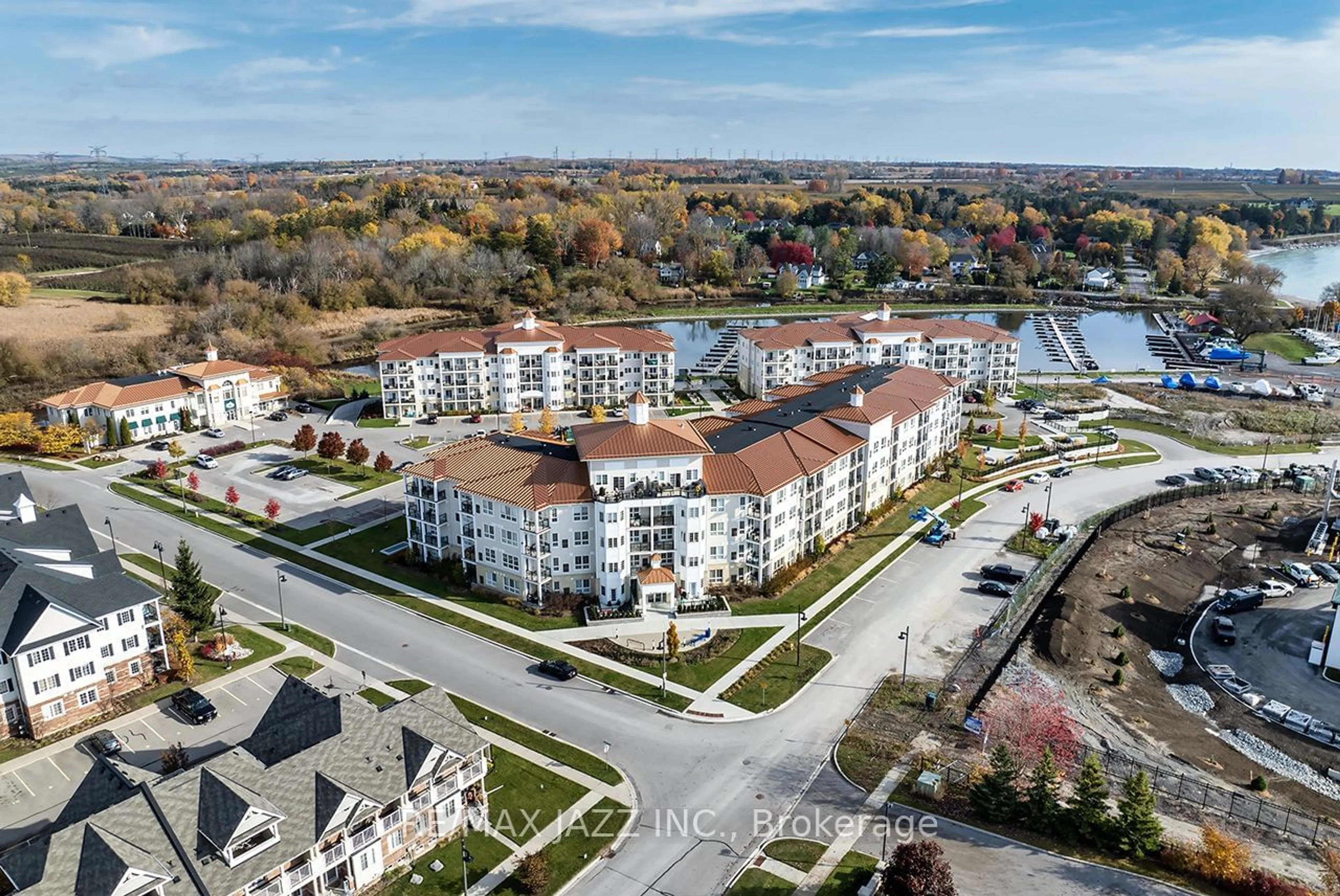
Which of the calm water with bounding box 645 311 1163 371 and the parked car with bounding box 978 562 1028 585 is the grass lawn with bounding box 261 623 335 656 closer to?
the parked car with bounding box 978 562 1028 585

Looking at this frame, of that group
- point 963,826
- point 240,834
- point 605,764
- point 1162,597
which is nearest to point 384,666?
point 605,764

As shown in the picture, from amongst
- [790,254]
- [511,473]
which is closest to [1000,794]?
[511,473]

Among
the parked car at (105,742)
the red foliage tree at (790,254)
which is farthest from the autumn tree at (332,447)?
the red foliage tree at (790,254)

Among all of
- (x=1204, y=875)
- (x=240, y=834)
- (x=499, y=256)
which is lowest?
(x=1204, y=875)

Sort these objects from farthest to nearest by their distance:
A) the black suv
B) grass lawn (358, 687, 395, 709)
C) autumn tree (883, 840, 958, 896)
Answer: grass lawn (358, 687, 395, 709)
the black suv
autumn tree (883, 840, 958, 896)

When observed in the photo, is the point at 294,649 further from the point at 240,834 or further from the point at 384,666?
the point at 240,834

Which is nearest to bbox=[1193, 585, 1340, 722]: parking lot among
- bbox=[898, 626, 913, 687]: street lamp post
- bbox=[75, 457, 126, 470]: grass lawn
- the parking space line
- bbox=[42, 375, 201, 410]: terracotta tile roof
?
bbox=[898, 626, 913, 687]: street lamp post
